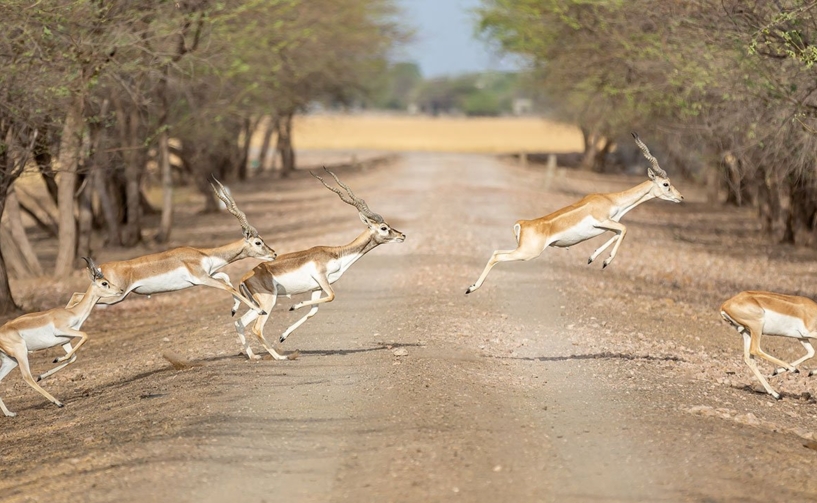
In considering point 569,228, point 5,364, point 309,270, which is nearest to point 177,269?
point 309,270

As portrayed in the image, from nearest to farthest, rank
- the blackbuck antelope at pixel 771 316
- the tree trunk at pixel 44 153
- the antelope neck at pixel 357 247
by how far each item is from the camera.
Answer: the blackbuck antelope at pixel 771 316
the antelope neck at pixel 357 247
the tree trunk at pixel 44 153

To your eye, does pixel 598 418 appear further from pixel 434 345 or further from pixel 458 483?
Answer: pixel 434 345

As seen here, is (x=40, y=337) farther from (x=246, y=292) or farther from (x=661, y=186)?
(x=661, y=186)

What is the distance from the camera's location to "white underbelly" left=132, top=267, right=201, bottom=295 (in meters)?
12.1

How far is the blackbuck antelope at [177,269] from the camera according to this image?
1215 centimetres

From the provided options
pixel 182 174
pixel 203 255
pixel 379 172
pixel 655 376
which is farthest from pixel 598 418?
pixel 379 172

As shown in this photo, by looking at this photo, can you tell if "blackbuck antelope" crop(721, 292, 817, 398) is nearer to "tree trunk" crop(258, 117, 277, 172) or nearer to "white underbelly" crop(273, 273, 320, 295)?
"white underbelly" crop(273, 273, 320, 295)

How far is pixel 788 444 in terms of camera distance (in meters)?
10.3

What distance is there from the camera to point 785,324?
12.1 metres

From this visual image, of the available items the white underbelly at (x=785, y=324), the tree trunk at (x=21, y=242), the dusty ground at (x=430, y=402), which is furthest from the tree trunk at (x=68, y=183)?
the white underbelly at (x=785, y=324)

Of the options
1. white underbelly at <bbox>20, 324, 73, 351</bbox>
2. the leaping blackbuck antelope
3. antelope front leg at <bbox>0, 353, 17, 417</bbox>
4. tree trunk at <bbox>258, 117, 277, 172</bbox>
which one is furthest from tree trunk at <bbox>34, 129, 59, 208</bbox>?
tree trunk at <bbox>258, 117, 277, 172</bbox>

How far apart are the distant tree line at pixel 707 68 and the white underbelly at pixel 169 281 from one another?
851 cm

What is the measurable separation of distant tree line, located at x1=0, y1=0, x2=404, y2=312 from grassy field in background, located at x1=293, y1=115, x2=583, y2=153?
172 feet

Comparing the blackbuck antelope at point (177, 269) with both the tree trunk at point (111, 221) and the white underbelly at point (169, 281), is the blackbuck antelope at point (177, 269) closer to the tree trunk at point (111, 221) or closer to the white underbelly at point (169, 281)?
the white underbelly at point (169, 281)
